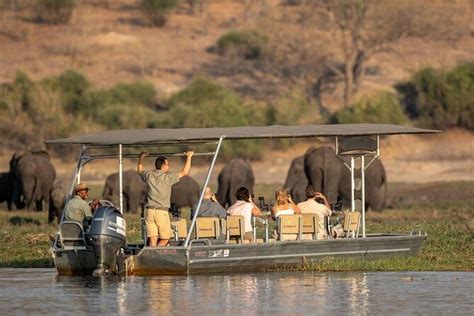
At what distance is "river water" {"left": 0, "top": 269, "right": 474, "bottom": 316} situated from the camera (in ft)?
60.0

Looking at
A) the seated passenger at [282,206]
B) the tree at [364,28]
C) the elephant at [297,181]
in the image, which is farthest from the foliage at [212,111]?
the seated passenger at [282,206]

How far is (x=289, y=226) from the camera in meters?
22.4

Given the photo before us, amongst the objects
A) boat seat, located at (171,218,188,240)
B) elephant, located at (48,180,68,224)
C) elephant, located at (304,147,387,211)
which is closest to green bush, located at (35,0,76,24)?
elephant, located at (304,147,387,211)

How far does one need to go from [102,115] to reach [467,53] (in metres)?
19.7

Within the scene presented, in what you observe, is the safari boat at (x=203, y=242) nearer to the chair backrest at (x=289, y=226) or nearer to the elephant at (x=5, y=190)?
the chair backrest at (x=289, y=226)

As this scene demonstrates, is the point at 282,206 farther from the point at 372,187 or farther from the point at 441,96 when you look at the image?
the point at 441,96

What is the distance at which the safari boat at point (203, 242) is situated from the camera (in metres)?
21.5

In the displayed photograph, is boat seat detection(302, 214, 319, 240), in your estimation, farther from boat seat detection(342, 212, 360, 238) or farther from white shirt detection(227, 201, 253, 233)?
white shirt detection(227, 201, 253, 233)

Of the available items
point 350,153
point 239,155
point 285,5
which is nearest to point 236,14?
point 285,5

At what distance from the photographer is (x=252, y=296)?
19.4m

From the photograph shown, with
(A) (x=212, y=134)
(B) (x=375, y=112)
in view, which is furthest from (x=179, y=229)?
(B) (x=375, y=112)

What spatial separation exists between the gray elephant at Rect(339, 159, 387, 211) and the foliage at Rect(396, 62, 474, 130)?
16036 millimetres

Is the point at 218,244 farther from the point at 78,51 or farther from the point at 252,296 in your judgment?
the point at 78,51

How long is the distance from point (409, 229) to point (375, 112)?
89.4 ft
